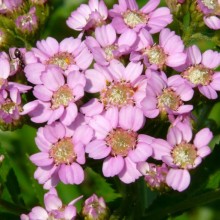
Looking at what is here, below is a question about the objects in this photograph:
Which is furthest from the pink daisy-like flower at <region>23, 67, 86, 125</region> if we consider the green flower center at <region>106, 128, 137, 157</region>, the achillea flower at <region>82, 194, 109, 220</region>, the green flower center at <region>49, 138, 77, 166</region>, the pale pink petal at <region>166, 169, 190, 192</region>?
the pale pink petal at <region>166, 169, 190, 192</region>

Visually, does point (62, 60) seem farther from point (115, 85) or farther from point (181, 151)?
point (181, 151)

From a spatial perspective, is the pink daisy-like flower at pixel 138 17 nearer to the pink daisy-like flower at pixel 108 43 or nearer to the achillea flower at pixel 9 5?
the pink daisy-like flower at pixel 108 43

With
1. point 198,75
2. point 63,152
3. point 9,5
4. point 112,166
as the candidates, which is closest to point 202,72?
point 198,75

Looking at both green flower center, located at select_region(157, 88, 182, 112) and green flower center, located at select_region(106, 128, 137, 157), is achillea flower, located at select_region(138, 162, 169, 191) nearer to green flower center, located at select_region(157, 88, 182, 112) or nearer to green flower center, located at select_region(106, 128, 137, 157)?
green flower center, located at select_region(106, 128, 137, 157)

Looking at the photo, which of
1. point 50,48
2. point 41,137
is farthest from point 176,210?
point 50,48

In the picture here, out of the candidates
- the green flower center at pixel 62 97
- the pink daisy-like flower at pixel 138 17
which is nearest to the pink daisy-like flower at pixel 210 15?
the pink daisy-like flower at pixel 138 17

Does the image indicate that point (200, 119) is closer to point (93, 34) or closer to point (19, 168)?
point (93, 34)

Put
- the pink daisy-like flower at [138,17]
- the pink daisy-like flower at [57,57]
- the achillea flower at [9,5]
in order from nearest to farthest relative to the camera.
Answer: the pink daisy-like flower at [57,57] → the pink daisy-like flower at [138,17] → the achillea flower at [9,5]
